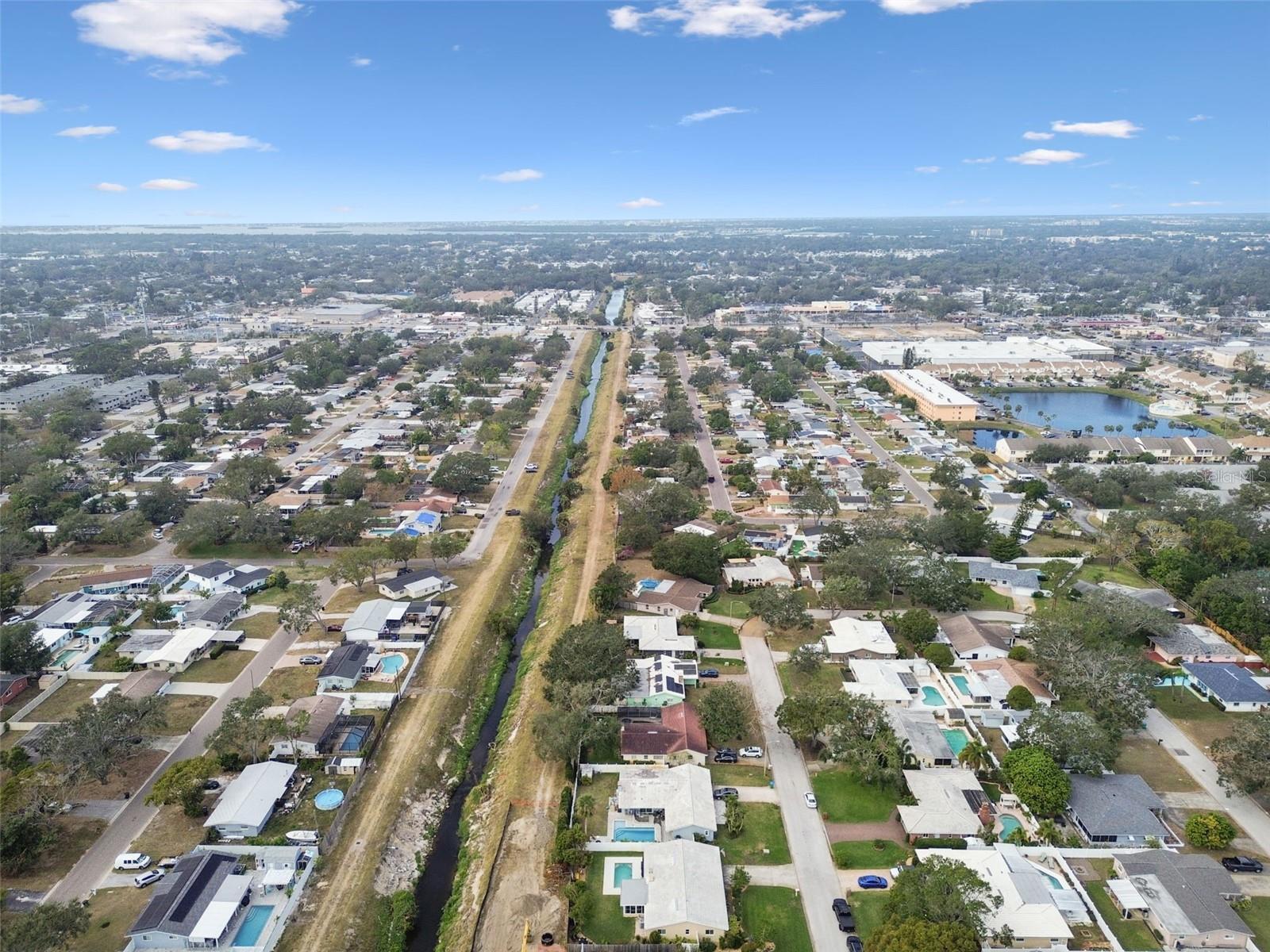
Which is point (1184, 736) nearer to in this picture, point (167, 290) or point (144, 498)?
point (144, 498)

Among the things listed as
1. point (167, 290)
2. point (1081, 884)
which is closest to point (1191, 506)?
point (1081, 884)

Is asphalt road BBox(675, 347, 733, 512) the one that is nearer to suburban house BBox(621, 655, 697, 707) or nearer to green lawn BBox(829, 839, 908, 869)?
suburban house BBox(621, 655, 697, 707)

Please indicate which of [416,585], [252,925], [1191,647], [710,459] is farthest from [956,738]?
[710,459]

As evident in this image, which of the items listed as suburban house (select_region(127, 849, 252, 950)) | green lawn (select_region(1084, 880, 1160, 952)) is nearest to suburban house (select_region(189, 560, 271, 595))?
suburban house (select_region(127, 849, 252, 950))

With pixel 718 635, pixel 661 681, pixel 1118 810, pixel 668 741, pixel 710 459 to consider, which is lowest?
pixel 718 635

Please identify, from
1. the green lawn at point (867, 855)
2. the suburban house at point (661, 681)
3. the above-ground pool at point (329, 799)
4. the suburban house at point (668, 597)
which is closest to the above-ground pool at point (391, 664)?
the above-ground pool at point (329, 799)

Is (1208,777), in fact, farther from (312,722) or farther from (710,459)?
(710,459)
